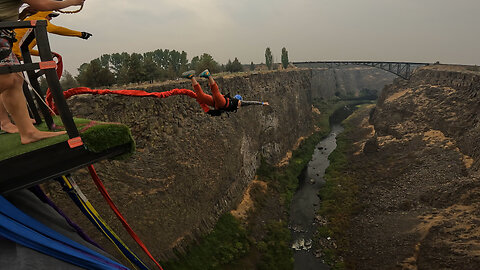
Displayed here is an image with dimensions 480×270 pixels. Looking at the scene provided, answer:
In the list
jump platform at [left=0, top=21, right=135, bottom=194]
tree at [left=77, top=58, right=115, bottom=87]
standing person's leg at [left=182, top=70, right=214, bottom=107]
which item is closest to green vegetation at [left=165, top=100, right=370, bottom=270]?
standing person's leg at [left=182, top=70, right=214, bottom=107]

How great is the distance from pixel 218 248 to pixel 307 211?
13.8 m

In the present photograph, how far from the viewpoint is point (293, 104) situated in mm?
52188

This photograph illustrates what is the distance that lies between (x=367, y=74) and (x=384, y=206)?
131948mm

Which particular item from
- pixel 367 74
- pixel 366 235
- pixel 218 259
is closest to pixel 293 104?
pixel 366 235

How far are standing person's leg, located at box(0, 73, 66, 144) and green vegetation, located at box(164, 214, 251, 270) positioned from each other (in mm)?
16201

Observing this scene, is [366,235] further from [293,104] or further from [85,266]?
[293,104]

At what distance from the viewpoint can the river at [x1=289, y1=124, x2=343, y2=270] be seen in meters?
22.1

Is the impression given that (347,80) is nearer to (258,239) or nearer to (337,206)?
(337,206)

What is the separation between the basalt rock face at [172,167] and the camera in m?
15.9

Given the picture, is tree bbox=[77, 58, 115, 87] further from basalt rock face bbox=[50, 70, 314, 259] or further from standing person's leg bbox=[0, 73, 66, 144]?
standing person's leg bbox=[0, 73, 66, 144]

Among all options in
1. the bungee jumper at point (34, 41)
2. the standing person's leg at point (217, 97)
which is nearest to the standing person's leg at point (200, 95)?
the standing person's leg at point (217, 97)

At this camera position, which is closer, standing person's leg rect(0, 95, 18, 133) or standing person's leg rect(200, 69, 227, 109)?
standing person's leg rect(0, 95, 18, 133)

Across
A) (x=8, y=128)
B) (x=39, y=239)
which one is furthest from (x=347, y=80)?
(x=39, y=239)

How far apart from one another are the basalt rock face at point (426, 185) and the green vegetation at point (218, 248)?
10.5 metres
